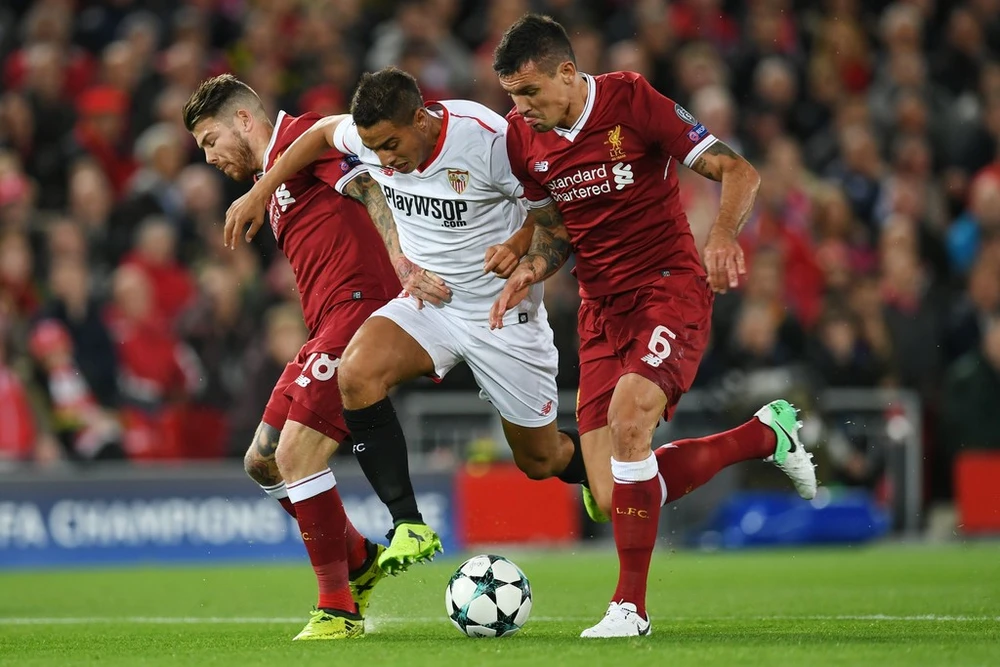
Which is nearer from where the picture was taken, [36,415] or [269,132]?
[269,132]

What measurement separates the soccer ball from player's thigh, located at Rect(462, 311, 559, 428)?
970mm

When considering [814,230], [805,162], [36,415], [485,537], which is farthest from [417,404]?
[805,162]

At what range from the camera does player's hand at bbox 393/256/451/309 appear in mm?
7488

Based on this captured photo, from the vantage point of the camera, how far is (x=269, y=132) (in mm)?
8031

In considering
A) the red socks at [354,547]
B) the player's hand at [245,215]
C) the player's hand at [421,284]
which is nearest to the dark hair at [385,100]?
the player's hand at [245,215]

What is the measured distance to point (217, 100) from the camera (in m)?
7.84

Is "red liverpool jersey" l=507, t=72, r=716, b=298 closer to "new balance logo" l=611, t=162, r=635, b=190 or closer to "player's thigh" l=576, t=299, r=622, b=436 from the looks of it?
"new balance logo" l=611, t=162, r=635, b=190

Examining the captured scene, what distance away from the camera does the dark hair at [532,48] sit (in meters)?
7.06

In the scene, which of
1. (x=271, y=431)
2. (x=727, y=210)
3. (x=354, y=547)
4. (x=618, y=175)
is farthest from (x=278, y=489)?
(x=727, y=210)

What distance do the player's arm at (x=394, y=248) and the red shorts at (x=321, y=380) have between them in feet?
0.94

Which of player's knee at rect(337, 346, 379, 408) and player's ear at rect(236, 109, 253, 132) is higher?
player's ear at rect(236, 109, 253, 132)

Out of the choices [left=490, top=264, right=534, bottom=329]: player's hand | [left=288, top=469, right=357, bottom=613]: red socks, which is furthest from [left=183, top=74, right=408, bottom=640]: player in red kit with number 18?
[left=490, top=264, right=534, bottom=329]: player's hand

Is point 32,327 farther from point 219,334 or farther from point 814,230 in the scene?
point 814,230

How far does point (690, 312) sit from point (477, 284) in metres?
1.00
